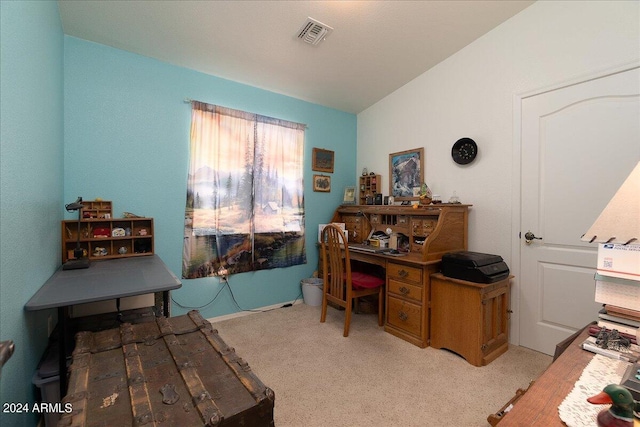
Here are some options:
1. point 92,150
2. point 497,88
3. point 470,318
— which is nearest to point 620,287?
point 470,318

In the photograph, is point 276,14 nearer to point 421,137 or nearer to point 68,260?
point 421,137

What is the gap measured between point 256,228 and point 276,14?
6.76 ft

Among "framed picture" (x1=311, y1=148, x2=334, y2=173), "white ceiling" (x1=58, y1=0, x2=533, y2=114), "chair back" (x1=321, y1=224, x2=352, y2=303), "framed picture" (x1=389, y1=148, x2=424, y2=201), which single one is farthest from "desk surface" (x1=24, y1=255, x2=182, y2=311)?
"framed picture" (x1=389, y1=148, x2=424, y2=201)

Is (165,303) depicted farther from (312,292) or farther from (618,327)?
(618,327)

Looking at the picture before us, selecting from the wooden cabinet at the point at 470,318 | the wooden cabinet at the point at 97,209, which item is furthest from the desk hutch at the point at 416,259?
the wooden cabinet at the point at 97,209

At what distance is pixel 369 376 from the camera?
6.35ft

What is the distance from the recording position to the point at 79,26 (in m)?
2.12

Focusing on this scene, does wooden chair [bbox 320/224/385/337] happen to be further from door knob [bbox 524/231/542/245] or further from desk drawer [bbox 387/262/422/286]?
door knob [bbox 524/231/542/245]

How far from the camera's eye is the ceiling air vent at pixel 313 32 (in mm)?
2254

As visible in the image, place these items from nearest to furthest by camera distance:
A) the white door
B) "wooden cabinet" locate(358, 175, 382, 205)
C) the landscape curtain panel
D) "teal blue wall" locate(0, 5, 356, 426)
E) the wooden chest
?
1. the wooden chest
2. "teal blue wall" locate(0, 5, 356, 426)
3. the white door
4. the landscape curtain panel
5. "wooden cabinet" locate(358, 175, 382, 205)

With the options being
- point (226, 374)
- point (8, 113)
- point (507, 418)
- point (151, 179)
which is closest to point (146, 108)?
point (151, 179)

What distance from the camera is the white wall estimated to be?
1974mm

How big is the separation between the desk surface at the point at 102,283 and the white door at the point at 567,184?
9.06 feet

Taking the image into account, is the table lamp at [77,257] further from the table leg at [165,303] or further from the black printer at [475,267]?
the black printer at [475,267]
